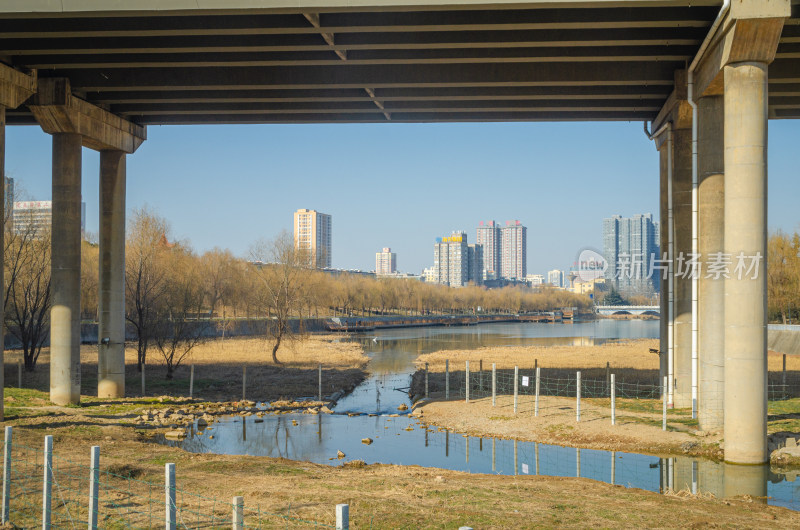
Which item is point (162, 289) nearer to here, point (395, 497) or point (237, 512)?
point (395, 497)

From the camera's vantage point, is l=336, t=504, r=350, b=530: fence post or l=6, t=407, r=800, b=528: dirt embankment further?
l=6, t=407, r=800, b=528: dirt embankment

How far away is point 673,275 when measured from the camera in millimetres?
26484

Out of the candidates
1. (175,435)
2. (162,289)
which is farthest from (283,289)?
(175,435)

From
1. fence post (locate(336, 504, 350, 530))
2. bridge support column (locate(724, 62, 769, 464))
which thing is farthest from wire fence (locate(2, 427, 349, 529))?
bridge support column (locate(724, 62, 769, 464))

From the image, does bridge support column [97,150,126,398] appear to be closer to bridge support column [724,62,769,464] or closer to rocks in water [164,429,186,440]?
rocks in water [164,429,186,440]

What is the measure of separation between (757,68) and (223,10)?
1375 cm

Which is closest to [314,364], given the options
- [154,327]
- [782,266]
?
[154,327]

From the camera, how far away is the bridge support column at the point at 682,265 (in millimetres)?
26297

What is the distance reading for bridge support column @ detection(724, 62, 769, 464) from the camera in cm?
1773

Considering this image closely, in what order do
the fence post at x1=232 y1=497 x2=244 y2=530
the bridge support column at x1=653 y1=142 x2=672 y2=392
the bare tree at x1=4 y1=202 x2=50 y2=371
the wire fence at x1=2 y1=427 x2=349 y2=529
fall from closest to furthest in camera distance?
the fence post at x1=232 y1=497 x2=244 y2=530, the wire fence at x1=2 y1=427 x2=349 y2=529, the bridge support column at x1=653 y1=142 x2=672 y2=392, the bare tree at x1=4 y1=202 x2=50 y2=371

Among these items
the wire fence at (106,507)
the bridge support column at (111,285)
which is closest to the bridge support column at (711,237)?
the wire fence at (106,507)

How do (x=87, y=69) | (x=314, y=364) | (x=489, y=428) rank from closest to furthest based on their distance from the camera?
(x=489, y=428) < (x=87, y=69) < (x=314, y=364)

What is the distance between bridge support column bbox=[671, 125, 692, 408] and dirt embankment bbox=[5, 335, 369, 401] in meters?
15.3

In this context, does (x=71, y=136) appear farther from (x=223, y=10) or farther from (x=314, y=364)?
(x=314, y=364)
